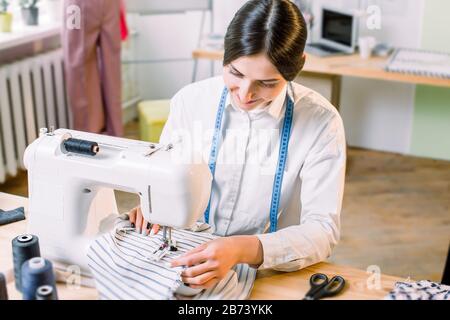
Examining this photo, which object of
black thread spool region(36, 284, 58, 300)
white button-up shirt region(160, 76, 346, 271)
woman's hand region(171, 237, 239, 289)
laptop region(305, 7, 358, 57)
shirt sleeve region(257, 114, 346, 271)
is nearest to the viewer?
black thread spool region(36, 284, 58, 300)

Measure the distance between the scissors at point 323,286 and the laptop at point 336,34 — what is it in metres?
2.57

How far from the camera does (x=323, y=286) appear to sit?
49.4 inches

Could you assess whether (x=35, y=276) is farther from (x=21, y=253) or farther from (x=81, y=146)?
(x=81, y=146)

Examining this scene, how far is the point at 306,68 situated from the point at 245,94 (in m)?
2.21

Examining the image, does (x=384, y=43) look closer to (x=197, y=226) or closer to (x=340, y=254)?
(x=340, y=254)

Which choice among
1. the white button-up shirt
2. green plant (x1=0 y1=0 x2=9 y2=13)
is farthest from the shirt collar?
green plant (x1=0 y1=0 x2=9 y2=13)

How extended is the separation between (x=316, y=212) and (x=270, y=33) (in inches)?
17.1

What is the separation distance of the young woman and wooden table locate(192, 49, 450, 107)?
1941 mm

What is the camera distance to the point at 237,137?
1.58 metres

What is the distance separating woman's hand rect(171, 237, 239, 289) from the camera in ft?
3.94

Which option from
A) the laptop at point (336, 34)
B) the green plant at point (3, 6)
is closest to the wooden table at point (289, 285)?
the green plant at point (3, 6)

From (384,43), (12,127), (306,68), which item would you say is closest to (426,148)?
(384,43)

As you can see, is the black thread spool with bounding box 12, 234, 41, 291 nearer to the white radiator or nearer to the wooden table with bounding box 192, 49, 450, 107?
the white radiator

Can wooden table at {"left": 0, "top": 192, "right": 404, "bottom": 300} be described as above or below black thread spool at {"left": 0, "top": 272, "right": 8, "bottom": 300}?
below
